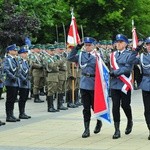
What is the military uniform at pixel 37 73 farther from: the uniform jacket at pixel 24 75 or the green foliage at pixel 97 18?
the green foliage at pixel 97 18

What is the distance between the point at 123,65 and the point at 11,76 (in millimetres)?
3842

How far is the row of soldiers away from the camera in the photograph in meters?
14.4

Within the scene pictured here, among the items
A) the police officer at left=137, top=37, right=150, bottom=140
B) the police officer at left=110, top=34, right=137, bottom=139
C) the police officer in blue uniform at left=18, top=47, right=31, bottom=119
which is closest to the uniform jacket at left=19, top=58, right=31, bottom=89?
the police officer in blue uniform at left=18, top=47, right=31, bottom=119

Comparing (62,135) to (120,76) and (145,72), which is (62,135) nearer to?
(120,76)

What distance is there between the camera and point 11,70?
1425 centimetres

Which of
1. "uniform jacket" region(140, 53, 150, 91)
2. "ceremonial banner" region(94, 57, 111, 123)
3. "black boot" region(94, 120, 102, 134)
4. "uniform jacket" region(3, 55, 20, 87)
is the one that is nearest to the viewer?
"uniform jacket" region(140, 53, 150, 91)

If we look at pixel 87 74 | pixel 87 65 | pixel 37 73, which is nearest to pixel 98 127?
pixel 87 74

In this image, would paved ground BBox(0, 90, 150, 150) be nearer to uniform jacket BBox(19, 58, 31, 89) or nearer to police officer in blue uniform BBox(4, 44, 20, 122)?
police officer in blue uniform BBox(4, 44, 20, 122)

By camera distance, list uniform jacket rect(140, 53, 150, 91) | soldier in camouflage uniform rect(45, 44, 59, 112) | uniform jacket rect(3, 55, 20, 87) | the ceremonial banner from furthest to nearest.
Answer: soldier in camouflage uniform rect(45, 44, 59, 112)
uniform jacket rect(3, 55, 20, 87)
the ceremonial banner
uniform jacket rect(140, 53, 150, 91)

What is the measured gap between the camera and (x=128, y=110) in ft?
38.2

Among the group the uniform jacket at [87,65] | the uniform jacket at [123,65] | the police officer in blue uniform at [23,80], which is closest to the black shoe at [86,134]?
the uniform jacket at [87,65]

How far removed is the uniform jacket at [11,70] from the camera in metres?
14.2

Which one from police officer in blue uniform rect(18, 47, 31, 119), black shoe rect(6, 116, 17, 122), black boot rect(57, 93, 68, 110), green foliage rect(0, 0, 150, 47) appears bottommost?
black shoe rect(6, 116, 17, 122)

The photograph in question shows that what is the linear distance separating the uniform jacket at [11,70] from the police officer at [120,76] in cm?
352
